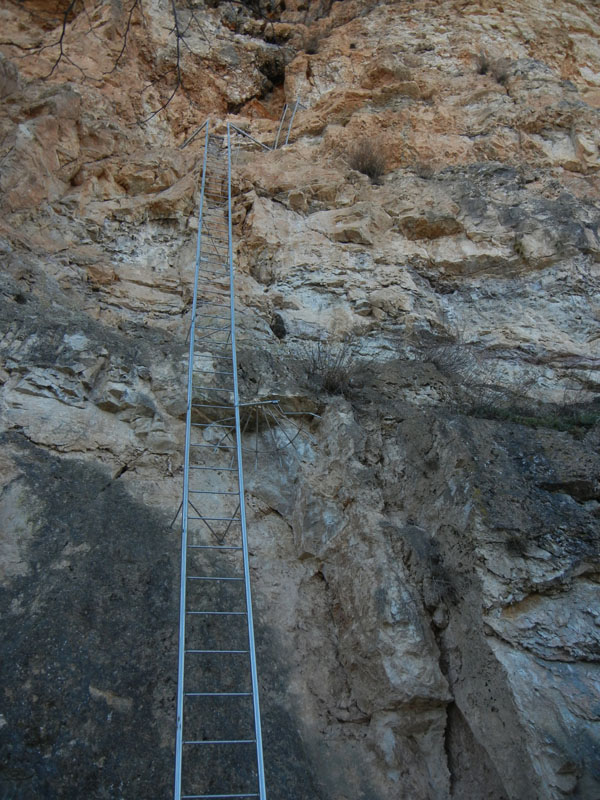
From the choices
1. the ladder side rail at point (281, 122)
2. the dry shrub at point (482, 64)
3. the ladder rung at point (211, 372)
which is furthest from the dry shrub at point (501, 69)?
the ladder rung at point (211, 372)

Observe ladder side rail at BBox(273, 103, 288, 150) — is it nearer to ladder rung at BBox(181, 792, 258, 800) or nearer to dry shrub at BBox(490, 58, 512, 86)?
dry shrub at BBox(490, 58, 512, 86)

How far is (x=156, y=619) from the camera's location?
370 cm

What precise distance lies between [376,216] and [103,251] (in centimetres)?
346

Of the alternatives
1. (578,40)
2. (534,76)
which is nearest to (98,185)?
(534,76)

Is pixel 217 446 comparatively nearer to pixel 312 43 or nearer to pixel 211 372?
pixel 211 372

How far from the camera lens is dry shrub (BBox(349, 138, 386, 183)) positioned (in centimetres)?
827

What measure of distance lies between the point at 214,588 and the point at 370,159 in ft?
21.9

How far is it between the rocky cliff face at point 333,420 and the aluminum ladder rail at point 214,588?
157mm

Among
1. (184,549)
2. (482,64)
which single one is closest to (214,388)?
(184,549)

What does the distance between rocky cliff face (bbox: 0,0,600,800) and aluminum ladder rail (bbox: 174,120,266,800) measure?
157mm

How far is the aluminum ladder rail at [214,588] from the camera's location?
3146 mm

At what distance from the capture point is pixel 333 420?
5.02m

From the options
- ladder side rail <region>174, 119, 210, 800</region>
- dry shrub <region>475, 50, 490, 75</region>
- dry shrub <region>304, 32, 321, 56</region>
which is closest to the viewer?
ladder side rail <region>174, 119, 210, 800</region>

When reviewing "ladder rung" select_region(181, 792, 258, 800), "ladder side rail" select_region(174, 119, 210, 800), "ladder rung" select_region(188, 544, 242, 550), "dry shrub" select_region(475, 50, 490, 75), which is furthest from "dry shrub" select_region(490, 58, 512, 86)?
"ladder rung" select_region(181, 792, 258, 800)
